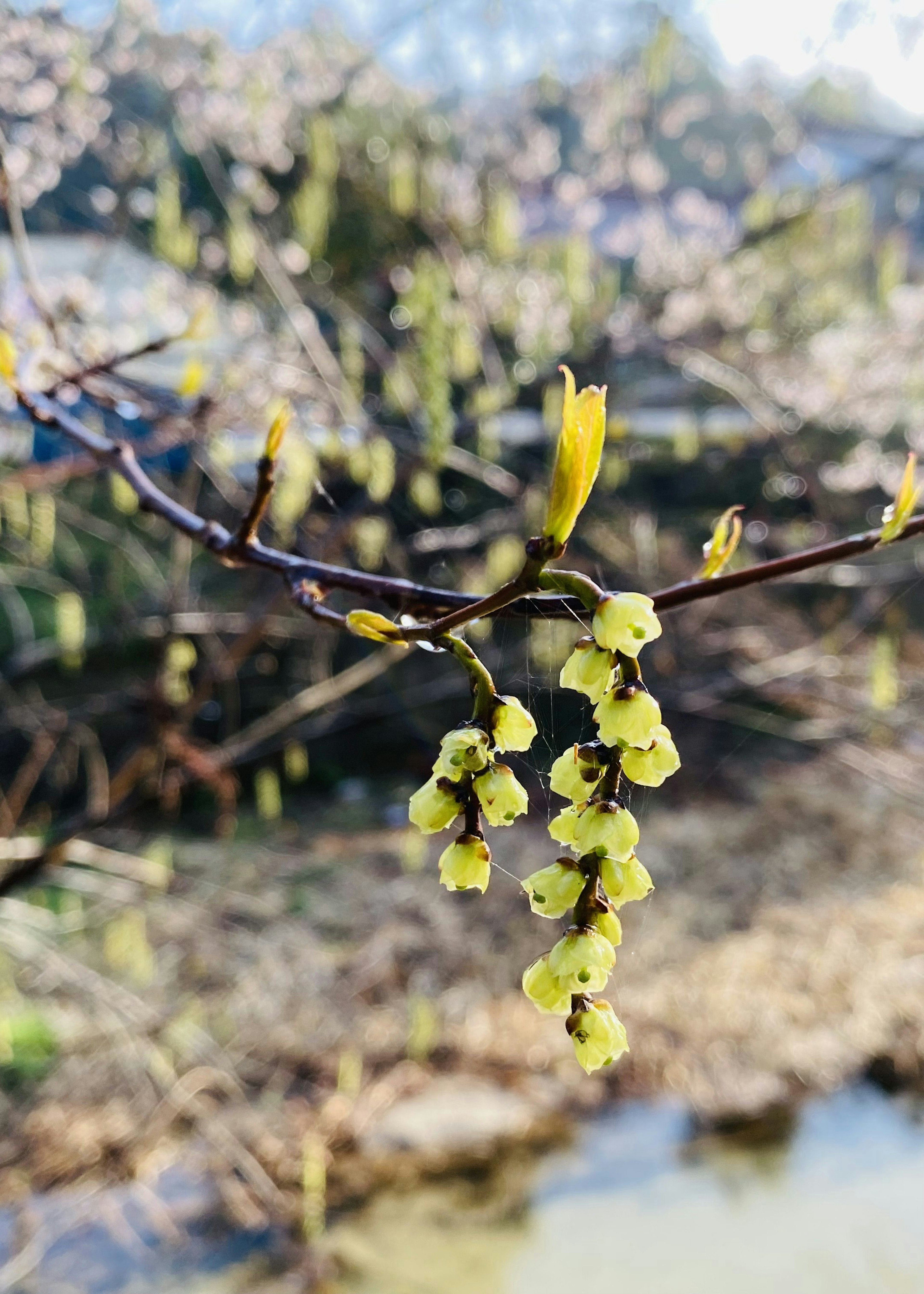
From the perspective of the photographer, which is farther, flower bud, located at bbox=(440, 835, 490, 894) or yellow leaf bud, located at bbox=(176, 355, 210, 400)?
yellow leaf bud, located at bbox=(176, 355, 210, 400)

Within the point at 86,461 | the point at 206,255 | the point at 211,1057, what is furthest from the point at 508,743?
the point at 206,255

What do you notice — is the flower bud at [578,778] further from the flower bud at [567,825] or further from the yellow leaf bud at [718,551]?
the yellow leaf bud at [718,551]

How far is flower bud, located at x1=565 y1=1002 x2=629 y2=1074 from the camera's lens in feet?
1.17

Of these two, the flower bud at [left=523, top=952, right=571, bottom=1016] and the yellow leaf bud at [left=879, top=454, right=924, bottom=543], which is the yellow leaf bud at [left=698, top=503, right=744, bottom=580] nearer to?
the yellow leaf bud at [left=879, top=454, right=924, bottom=543]

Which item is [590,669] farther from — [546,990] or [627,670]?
[546,990]

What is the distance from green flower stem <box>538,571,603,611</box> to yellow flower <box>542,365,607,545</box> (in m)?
0.02

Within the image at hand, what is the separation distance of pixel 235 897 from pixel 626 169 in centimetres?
398

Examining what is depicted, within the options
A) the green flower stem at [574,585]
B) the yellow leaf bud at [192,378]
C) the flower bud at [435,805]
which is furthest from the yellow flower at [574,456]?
the yellow leaf bud at [192,378]

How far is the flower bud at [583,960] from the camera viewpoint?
1.20 ft

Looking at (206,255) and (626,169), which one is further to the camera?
(626,169)

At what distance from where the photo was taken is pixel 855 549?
1.37 ft

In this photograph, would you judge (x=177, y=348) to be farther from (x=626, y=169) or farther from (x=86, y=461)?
(x=86, y=461)

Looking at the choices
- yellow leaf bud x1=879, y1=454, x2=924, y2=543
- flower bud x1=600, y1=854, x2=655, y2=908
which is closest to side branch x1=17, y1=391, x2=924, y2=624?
yellow leaf bud x1=879, y1=454, x2=924, y2=543

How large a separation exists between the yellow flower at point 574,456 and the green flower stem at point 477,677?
2.5 inches
